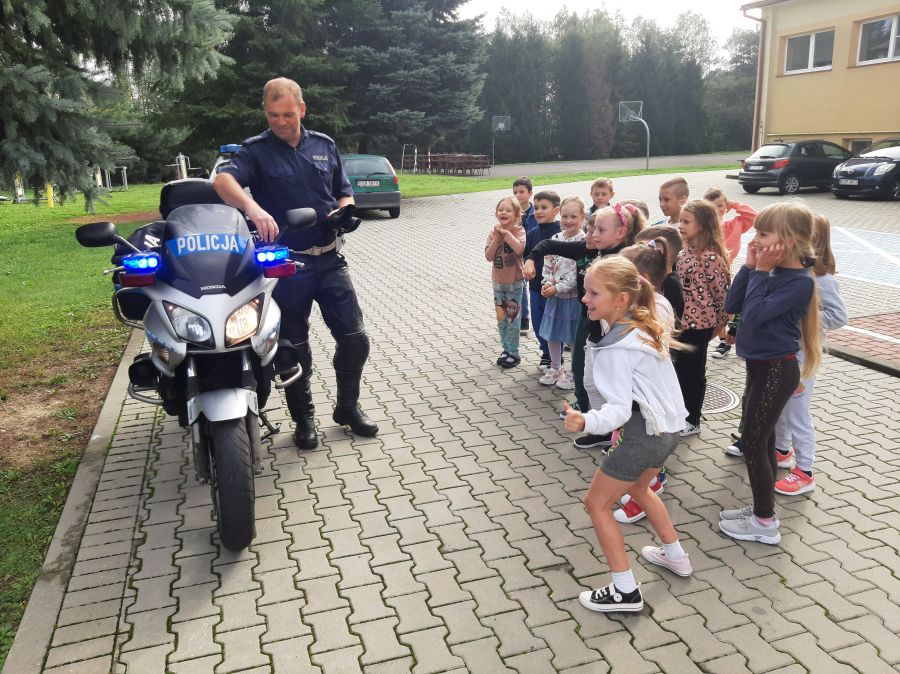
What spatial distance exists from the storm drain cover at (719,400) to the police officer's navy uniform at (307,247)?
2.53m

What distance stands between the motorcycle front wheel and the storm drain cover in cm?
334

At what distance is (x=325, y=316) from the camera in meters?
4.95

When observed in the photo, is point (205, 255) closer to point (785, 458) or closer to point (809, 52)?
point (785, 458)

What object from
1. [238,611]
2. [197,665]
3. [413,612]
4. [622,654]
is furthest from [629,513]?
[197,665]

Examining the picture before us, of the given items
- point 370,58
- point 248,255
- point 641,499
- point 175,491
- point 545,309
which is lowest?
point 175,491

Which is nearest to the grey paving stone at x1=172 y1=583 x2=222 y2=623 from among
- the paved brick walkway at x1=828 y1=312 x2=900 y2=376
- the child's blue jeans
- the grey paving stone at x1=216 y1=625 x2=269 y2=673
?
the grey paving stone at x1=216 y1=625 x2=269 y2=673

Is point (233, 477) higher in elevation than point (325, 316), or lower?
lower

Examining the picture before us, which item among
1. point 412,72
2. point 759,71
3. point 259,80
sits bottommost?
point 259,80

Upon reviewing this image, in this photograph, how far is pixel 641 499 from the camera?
3.41 meters

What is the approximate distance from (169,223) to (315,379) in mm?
2909

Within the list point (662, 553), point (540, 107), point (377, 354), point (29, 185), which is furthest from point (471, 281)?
point (540, 107)

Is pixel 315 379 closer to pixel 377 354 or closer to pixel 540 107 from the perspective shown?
pixel 377 354

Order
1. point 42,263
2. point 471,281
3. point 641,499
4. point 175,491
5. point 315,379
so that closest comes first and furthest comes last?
point 641,499, point 175,491, point 315,379, point 471,281, point 42,263

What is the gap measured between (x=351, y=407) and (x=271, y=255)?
5.45ft
